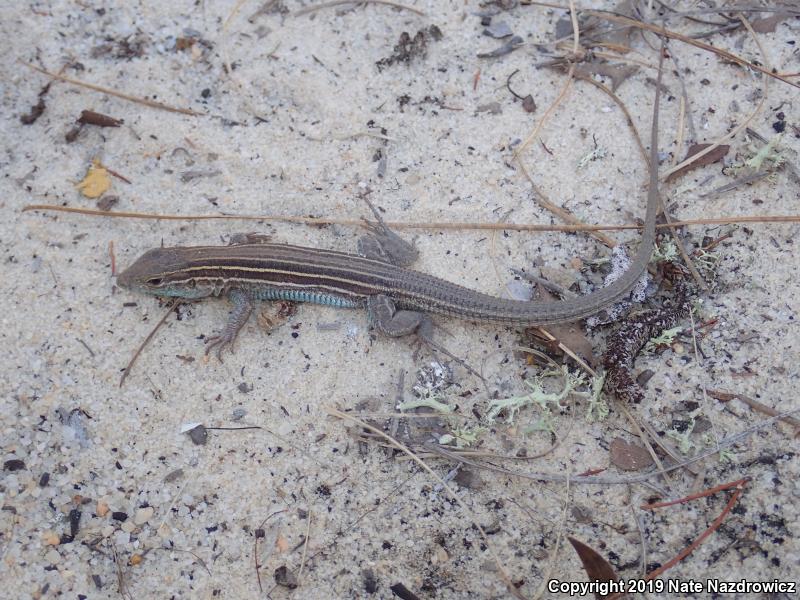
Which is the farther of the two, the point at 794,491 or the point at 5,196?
the point at 5,196

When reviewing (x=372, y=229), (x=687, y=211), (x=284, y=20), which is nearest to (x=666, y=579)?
(x=687, y=211)

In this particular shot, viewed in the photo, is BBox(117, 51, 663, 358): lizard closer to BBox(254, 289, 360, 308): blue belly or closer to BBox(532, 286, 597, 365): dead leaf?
BBox(254, 289, 360, 308): blue belly

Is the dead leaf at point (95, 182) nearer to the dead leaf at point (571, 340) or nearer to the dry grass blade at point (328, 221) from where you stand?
the dry grass blade at point (328, 221)

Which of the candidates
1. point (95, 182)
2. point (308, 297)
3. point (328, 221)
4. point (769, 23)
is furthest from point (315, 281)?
point (769, 23)

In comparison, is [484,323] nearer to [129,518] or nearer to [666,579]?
[666,579]

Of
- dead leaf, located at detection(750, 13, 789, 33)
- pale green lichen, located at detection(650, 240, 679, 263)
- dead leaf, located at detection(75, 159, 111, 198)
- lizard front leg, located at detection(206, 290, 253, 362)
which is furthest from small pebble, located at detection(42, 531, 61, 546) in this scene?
dead leaf, located at detection(750, 13, 789, 33)

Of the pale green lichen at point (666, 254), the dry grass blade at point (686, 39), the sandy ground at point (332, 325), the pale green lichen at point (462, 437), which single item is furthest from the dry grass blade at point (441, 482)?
the dry grass blade at point (686, 39)

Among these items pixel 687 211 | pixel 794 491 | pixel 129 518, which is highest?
pixel 687 211

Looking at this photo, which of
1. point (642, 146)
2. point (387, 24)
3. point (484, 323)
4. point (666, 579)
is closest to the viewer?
point (666, 579)
